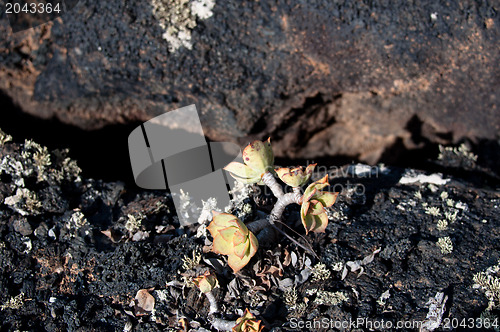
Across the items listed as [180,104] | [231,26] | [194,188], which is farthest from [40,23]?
[194,188]

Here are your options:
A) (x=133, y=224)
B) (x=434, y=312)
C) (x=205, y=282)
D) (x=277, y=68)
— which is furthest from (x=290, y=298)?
(x=277, y=68)

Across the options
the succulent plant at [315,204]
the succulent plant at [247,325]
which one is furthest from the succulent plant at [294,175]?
the succulent plant at [247,325]

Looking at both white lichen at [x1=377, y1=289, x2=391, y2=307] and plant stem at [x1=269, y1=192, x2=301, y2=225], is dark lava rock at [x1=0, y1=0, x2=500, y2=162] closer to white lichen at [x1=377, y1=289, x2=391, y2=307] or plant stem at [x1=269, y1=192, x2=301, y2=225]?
plant stem at [x1=269, y1=192, x2=301, y2=225]

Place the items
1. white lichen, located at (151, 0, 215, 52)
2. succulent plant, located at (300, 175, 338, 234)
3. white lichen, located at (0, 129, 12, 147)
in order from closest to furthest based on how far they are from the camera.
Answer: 1. succulent plant, located at (300, 175, 338, 234)
2. white lichen, located at (0, 129, 12, 147)
3. white lichen, located at (151, 0, 215, 52)

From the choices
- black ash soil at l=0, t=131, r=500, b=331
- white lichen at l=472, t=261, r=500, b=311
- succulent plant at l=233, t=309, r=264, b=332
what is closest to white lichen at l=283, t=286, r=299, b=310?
black ash soil at l=0, t=131, r=500, b=331

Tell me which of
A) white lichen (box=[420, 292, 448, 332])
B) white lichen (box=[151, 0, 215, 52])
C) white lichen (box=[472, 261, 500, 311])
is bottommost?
white lichen (box=[420, 292, 448, 332])
